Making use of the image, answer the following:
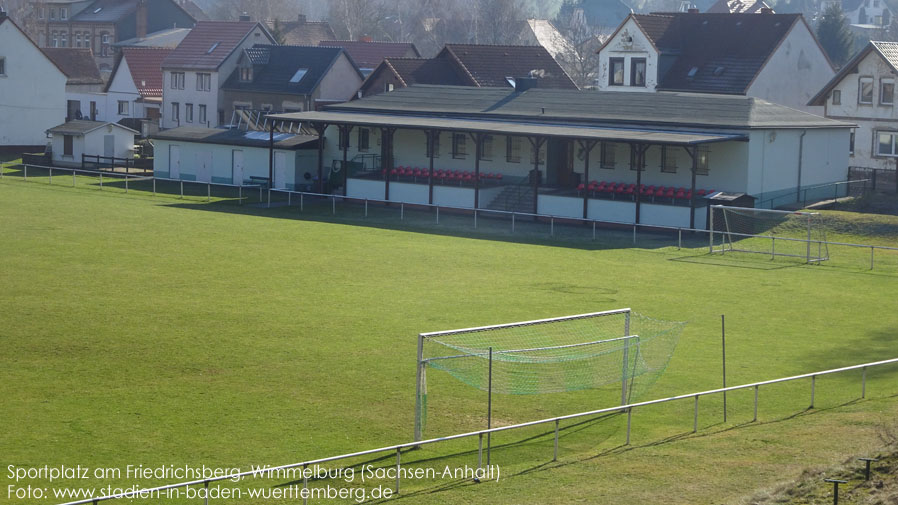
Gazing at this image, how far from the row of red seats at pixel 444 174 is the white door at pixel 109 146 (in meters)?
17.0

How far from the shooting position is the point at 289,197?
148 feet

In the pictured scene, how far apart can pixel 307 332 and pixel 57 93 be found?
52.1 meters

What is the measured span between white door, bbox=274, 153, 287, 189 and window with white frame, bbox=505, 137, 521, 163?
989 cm

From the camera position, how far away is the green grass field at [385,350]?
1526cm

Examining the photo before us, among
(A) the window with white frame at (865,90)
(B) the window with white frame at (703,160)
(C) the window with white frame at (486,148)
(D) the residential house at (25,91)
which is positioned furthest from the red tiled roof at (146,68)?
(B) the window with white frame at (703,160)

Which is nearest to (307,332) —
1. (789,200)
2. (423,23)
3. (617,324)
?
A: (617,324)

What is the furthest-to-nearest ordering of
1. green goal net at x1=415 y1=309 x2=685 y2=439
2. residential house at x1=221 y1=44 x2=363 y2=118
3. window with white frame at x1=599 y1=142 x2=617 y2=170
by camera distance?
residential house at x1=221 y1=44 x2=363 y2=118 → window with white frame at x1=599 y1=142 x2=617 y2=170 → green goal net at x1=415 y1=309 x2=685 y2=439

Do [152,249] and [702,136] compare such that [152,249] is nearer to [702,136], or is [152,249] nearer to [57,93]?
[702,136]

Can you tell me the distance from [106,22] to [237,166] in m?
65.9

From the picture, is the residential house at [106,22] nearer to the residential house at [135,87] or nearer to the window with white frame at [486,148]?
the residential house at [135,87]

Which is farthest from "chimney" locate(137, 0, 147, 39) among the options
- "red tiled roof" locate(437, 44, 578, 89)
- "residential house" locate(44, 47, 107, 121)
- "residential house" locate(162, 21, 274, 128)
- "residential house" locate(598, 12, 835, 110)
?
"residential house" locate(598, 12, 835, 110)

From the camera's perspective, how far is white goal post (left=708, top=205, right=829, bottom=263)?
118 feet

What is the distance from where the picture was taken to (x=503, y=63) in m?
67.0

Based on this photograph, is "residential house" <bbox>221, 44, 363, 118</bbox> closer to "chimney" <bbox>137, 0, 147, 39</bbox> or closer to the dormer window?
the dormer window
